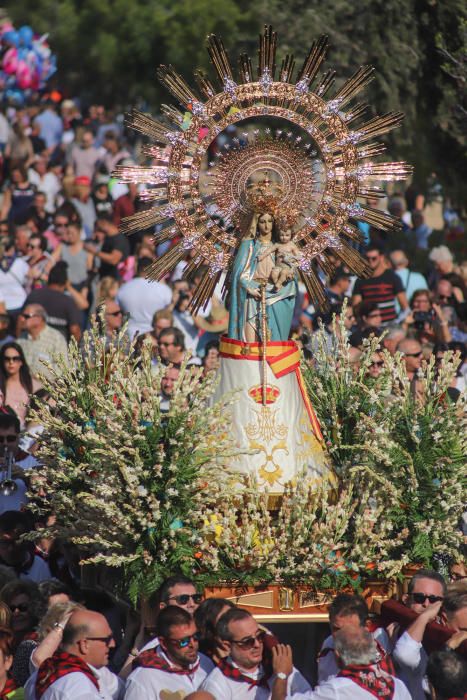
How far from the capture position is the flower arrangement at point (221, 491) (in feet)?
27.0

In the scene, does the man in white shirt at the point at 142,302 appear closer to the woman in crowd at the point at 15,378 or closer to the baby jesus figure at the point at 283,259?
the woman in crowd at the point at 15,378

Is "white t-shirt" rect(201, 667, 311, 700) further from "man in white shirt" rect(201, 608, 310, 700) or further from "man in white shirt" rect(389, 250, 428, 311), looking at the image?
"man in white shirt" rect(389, 250, 428, 311)

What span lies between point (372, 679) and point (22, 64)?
18.7 m

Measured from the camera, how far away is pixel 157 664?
712 centimetres

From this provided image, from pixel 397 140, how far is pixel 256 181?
7.79 metres

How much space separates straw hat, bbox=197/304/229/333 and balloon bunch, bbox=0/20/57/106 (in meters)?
11.4

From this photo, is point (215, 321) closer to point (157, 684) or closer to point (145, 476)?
point (145, 476)

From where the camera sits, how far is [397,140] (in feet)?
54.7

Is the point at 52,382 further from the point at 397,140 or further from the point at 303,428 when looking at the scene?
the point at 397,140

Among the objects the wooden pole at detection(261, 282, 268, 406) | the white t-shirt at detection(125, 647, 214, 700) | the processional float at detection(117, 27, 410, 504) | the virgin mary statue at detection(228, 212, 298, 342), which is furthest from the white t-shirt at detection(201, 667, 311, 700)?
the virgin mary statue at detection(228, 212, 298, 342)

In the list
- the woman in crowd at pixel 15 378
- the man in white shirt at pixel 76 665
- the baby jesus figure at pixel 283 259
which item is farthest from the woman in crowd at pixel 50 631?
the woman in crowd at pixel 15 378

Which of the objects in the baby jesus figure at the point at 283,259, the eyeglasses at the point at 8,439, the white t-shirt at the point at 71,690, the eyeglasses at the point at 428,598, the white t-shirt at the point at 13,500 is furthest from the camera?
the eyeglasses at the point at 8,439

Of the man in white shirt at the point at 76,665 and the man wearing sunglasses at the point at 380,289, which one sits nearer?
the man in white shirt at the point at 76,665

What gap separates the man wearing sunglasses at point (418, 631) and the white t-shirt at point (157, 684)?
999 millimetres
